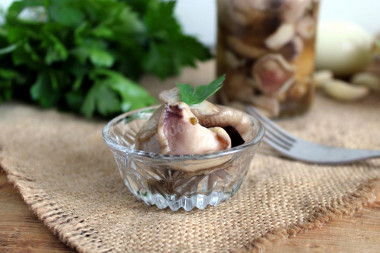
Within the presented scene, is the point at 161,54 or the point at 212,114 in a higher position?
the point at 212,114

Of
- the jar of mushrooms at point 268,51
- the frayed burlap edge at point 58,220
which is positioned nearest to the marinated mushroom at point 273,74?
the jar of mushrooms at point 268,51

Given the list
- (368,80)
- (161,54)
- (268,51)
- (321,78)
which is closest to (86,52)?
(161,54)

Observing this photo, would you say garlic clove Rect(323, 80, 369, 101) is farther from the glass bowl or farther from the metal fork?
the glass bowl

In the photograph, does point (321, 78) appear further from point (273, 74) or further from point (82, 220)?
point (82, 220)

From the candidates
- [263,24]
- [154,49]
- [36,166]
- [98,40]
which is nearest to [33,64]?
[98,40]

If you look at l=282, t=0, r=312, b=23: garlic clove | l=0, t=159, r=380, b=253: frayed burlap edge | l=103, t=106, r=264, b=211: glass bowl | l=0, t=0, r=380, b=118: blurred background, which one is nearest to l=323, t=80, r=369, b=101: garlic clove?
l=0, t=0, r=380, b=118: blurred background

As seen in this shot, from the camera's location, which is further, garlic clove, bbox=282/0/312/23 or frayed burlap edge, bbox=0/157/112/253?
garlic clove, bbox=282/0/312/23
